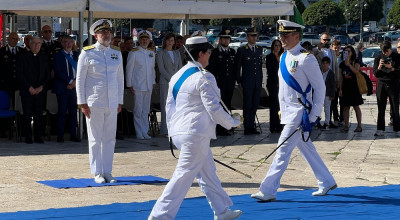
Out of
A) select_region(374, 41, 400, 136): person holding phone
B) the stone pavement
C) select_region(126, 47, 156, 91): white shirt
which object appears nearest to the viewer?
the stone pavement

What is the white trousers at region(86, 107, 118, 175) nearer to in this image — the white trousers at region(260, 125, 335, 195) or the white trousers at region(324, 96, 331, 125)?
the white trousers at region(260, 125, 335, 195)

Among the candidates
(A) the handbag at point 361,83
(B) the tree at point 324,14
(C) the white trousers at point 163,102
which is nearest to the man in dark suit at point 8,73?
(C) the white trousers at point 163,102

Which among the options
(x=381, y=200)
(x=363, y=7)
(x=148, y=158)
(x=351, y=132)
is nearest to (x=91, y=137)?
(x=148, y=158)

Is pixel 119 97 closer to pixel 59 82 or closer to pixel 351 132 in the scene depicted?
pixel 59 82

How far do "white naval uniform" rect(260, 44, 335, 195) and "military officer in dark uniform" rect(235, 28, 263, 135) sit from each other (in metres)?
7.08

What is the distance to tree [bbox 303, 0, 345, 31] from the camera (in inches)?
3142

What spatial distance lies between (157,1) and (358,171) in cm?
537

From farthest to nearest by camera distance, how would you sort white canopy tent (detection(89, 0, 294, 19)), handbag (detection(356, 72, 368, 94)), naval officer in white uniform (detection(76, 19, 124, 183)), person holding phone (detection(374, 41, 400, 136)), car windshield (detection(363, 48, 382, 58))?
car windshield (detection(363, 48, 382, 58)) < handbag (detection(356, 72, 368, 94)) < person holding phone (detection(374, 41, 400, 136)) < white canopy tent (detection(89, 0, 294, 19)) < naval officer in white uniform (detection(76, 19, 124, 183))

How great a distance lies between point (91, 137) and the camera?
1106 centimetres

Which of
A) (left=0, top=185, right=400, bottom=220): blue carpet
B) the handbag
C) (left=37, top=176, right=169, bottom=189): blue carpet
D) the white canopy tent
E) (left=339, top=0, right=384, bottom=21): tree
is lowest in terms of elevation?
(left=37, top=176, right=169, bottom=189): blue carpet

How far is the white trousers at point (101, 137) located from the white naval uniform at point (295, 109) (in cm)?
232

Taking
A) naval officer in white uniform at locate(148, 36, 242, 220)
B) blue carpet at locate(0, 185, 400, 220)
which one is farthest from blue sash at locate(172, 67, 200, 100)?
blue carpet at locate(0, 185, 400, 220)

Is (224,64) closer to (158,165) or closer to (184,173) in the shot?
(158,165)

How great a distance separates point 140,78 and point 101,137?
5.43 metres
